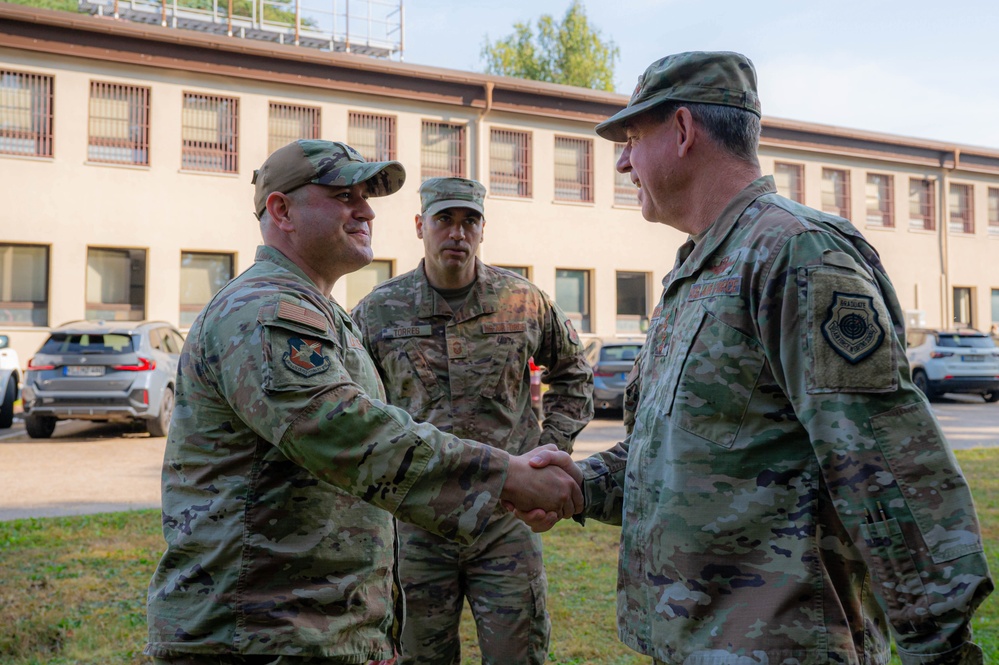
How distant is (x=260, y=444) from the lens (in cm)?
258

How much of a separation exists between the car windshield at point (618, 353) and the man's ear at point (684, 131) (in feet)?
48.4

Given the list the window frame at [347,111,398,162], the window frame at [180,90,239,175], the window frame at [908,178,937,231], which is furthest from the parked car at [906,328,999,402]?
the window frame at [180,90,239,175]

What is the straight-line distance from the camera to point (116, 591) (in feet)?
20.1

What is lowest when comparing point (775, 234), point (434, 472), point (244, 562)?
point (244, 562)

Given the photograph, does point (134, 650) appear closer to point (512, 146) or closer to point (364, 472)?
point (364, 472)

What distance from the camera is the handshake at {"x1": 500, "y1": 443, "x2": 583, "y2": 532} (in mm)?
2783

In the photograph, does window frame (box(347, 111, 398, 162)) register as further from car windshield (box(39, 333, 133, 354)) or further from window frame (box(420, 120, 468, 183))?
car windshield (box(39, 333, 133, 354))

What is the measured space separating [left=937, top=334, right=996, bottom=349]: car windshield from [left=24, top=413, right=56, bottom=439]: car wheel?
17772mm

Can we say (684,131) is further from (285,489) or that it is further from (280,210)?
(285,489)

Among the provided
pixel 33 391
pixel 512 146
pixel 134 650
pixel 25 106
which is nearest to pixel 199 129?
pixel 25 106

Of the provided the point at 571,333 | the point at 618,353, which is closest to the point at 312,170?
the point at 571,333

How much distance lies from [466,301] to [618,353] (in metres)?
13.0

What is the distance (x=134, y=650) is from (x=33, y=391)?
9.57 meters

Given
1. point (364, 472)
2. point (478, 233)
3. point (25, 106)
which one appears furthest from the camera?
point (25, 106)
